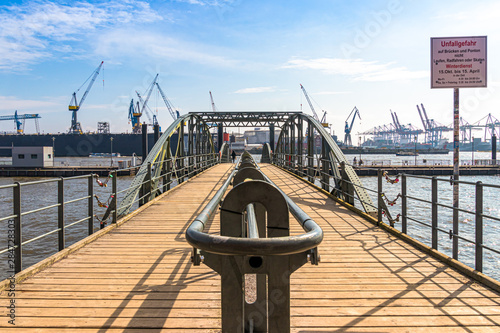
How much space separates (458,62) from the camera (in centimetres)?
574

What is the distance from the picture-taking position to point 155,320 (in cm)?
336

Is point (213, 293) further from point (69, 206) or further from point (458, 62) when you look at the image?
point (69, 206)

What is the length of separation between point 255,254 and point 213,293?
237 cm

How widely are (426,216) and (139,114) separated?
14028 cm

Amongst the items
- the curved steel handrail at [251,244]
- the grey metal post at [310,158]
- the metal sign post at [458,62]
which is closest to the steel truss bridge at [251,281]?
the curved steel handrail at [251,244]

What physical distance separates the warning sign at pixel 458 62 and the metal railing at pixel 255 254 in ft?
14.0

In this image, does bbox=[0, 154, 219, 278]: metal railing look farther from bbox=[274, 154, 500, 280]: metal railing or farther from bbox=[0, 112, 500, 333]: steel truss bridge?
bbox=[274, 154, 500, 280]: metal railing

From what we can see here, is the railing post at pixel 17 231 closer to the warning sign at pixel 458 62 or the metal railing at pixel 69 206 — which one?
the metal railing at pixel 69 206

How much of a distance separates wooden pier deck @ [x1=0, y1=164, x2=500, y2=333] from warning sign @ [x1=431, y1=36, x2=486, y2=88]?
8.66 feet

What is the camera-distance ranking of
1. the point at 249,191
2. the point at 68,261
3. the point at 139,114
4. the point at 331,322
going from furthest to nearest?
1. the point at 139,114
2. the point at 68,261
3. the point at 331,322
4. the point at 249,191

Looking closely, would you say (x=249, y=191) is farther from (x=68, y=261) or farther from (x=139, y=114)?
(x=139, y=114)

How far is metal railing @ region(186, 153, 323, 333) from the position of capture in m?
1.89

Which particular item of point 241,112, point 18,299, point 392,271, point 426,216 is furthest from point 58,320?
point 241,112

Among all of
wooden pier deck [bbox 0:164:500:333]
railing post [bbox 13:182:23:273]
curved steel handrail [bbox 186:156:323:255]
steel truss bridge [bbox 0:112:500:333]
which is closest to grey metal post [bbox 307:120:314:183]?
steel truss bridge [bbox 0:112:500:333]
